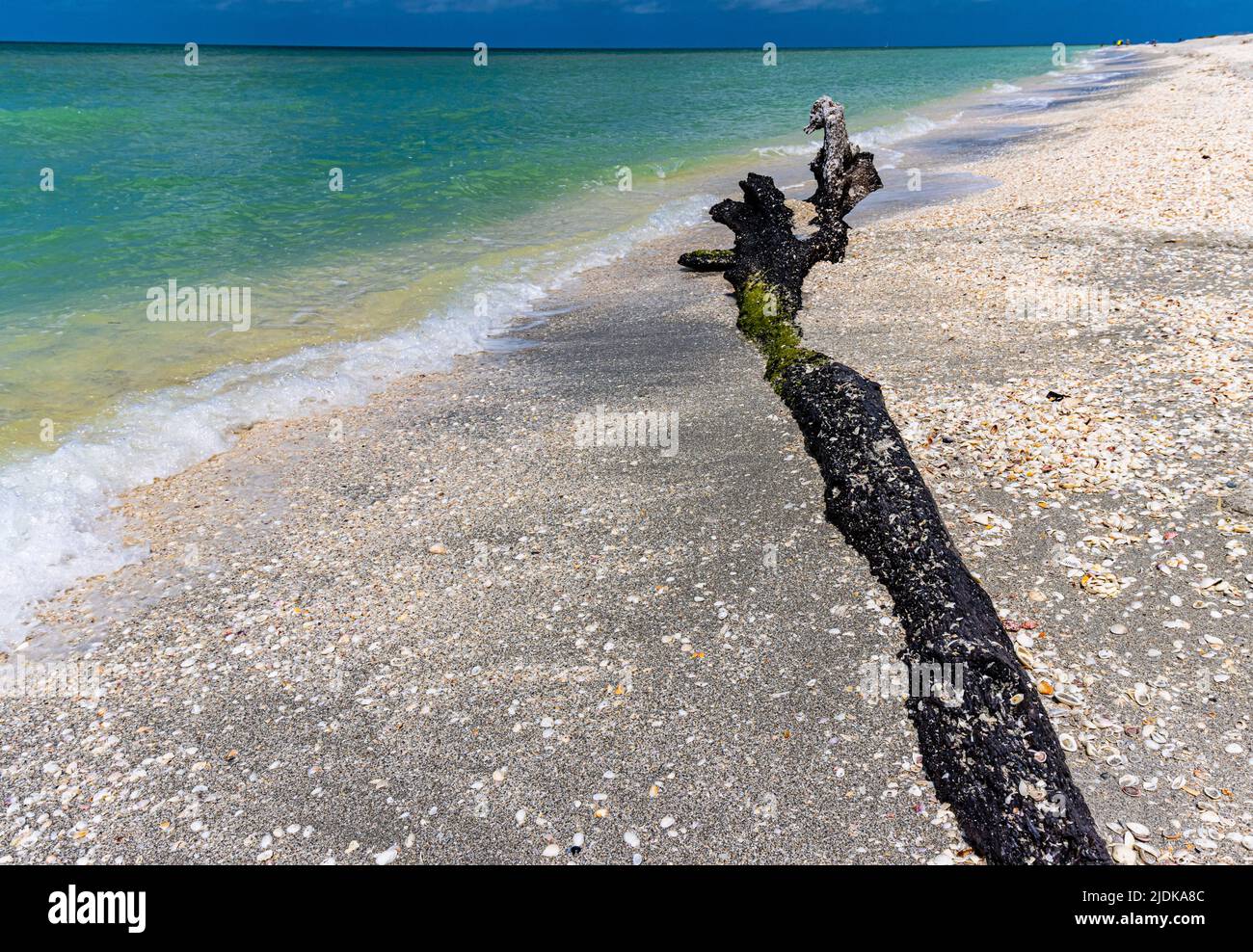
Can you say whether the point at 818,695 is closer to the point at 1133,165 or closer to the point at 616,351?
the point at 616,351

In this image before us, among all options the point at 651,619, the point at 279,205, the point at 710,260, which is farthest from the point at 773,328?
the point at 279,205

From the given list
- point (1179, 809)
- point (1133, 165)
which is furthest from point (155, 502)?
point (1133, 165)

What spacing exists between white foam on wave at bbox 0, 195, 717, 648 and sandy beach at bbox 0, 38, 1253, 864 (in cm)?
33

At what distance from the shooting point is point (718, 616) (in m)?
5.80

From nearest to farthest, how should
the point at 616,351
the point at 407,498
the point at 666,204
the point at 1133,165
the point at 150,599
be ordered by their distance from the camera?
the point at 150,599 → the point at 407,498 → the point at 616,351 → the point at 1133,165 → the point at 666,204

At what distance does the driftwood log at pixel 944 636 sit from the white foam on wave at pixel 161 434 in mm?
5524

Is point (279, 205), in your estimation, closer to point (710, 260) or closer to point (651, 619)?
point (710, 260)

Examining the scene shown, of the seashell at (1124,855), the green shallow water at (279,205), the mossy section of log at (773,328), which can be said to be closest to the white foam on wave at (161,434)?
the green shallow water at (279,205)

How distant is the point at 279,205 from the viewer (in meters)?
21.7

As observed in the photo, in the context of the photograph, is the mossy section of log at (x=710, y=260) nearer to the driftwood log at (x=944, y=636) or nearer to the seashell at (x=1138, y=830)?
the driftwood log at (x=944, y=636)

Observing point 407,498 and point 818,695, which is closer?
point 818,695
